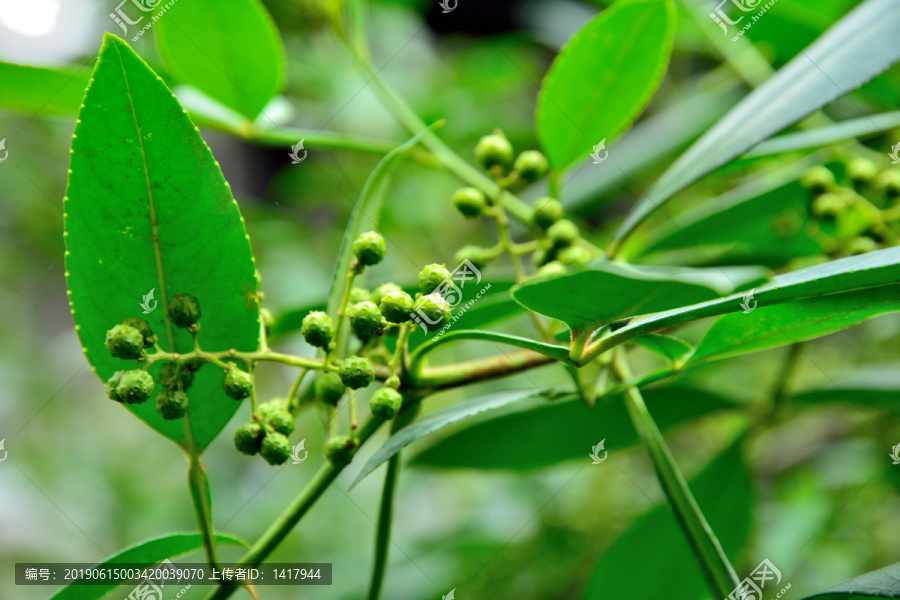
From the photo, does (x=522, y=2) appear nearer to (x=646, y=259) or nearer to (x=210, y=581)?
(x=646, y=259)

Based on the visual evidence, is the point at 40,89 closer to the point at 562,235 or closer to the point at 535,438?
the point at 562,235

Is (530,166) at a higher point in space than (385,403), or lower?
higher

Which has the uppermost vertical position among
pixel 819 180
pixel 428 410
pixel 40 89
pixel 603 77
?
pixel 428 410

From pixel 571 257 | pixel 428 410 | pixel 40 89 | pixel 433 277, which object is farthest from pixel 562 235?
pixel 428 410

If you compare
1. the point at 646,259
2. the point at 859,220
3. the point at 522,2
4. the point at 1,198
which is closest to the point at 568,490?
the point at 646,259

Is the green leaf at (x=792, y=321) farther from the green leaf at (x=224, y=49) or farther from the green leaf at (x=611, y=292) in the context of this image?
the green leaf at (x=224, y=49)

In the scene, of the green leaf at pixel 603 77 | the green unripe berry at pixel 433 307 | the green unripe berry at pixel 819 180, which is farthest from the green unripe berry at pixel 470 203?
the green unripe berry at pixel 819 180
